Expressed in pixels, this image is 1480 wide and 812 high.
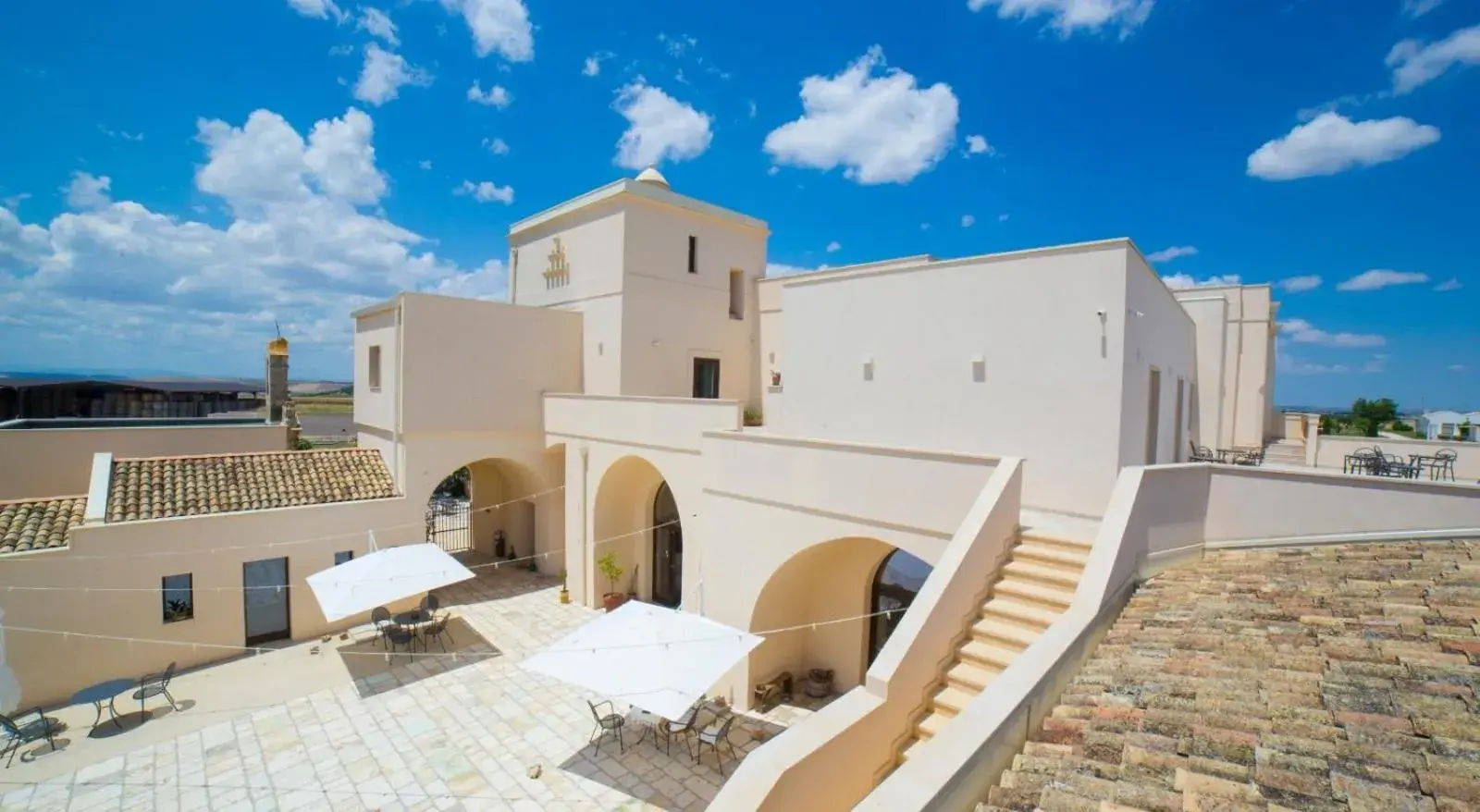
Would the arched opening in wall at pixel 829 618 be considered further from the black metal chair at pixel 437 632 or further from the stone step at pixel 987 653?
the black metal chair at pixel 437 632

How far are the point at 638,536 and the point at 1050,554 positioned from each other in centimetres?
1165

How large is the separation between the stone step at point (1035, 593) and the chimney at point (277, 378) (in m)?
21.7

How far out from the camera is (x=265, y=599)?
13258 mm

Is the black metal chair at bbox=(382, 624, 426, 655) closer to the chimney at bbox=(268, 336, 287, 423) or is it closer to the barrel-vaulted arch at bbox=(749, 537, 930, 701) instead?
the barrel-vaulted arch at bbox=(749, 537, 930, 701)

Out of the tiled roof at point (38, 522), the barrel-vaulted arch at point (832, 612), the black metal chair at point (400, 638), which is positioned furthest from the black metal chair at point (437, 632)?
the barrel-vaulted arch at point (832, 612)

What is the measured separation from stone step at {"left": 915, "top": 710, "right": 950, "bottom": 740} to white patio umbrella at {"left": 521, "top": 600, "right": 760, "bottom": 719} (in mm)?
2974

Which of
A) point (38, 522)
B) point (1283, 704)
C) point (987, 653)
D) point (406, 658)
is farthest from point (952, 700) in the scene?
point (38, 522)

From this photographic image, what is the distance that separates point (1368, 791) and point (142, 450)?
22688mm

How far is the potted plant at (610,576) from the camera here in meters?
15.0

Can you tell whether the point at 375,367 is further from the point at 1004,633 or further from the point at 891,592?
the point at 1004,633

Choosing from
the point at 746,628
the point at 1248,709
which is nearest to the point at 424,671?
the point at 746,628

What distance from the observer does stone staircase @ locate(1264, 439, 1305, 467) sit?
14.0 m

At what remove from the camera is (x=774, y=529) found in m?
9.64

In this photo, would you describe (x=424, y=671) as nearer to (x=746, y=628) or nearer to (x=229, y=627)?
(x=229, y=627)
